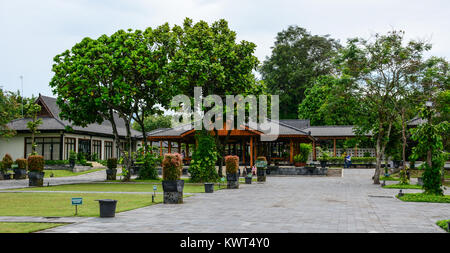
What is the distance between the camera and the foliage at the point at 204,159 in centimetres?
2720

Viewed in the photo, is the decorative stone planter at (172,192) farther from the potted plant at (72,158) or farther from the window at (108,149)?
the window at (108,149)

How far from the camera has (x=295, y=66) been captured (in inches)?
2808

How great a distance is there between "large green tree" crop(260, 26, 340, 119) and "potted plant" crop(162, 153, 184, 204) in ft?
177

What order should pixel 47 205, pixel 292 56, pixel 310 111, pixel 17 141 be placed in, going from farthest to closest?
pixel 292 56 < pixel 310 111 < pixel 17 141 < pixel 47 205

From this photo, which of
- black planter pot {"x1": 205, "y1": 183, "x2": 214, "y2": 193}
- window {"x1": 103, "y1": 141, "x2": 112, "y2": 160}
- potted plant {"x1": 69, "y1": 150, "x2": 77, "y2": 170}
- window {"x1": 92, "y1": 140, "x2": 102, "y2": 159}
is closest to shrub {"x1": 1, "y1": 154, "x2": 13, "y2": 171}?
potted plant {"x1": 69, "y1": 150, "x2": 77, "y2": 170}

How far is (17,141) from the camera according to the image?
4550cm

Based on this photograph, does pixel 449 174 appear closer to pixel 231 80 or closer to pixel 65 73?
pixel 231 80

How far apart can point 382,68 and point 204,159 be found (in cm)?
1262

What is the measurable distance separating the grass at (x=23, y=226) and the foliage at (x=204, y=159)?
16.8m

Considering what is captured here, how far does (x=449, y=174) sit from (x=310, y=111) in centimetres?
2715

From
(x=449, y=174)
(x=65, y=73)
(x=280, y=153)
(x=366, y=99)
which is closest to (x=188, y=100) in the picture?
(x=65, y=73)

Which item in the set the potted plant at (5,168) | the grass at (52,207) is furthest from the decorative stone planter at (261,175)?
the potted plant at (5,168)

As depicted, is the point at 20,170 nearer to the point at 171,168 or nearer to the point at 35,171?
the point at 35,171

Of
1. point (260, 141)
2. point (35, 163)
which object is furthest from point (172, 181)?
point (260, 141)
